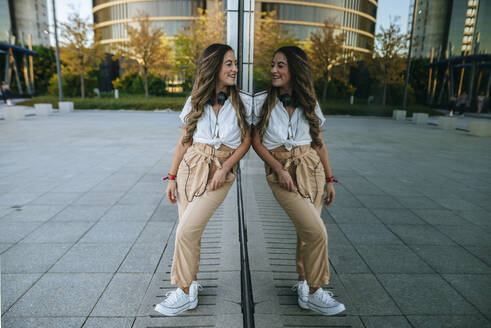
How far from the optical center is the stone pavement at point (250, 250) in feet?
8.57

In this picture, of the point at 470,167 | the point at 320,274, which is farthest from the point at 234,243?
the point at 470,167

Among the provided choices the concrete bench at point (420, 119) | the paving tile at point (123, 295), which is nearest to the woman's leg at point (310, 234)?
the paving tile at point (123, 295)

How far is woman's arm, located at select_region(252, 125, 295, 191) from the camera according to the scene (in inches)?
97.0

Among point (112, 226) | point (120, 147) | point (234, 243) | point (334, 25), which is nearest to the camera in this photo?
point (334, 25)

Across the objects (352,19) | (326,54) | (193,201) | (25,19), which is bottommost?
(193,201)

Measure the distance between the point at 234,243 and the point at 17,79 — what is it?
3984 centimetres

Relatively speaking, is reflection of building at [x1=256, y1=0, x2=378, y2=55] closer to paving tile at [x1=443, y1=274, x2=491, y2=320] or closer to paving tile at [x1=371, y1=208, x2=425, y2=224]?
paving tile at [x1=443, y1=274, x2=491, y2=320]

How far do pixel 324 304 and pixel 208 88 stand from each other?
187 cm

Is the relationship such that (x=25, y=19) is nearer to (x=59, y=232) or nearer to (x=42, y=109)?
(x=42, y=109)

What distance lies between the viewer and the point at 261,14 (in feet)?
19.0

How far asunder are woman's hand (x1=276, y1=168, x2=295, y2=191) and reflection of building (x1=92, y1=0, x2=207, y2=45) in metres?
48.5

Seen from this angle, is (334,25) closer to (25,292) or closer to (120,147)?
(25,292)

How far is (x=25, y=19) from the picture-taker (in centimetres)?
3834

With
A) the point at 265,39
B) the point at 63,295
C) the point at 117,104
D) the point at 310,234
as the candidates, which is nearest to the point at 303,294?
the point at 310,234
